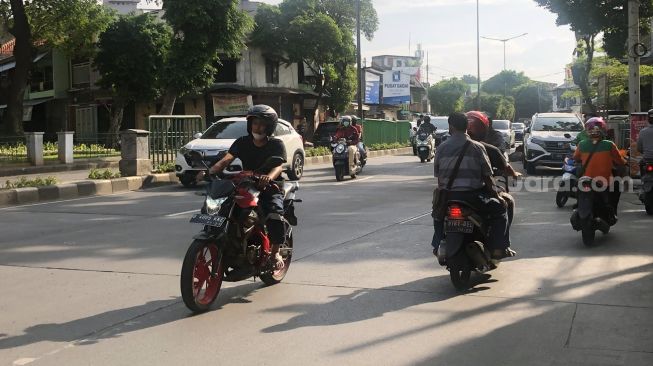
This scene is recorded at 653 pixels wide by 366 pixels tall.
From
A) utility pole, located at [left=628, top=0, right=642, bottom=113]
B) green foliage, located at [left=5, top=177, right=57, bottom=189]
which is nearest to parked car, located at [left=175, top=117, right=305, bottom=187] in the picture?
green foliage, located at [left=5, top=177, right=57, bottom=189]

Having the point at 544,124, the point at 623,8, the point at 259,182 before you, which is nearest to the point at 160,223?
the point at 259,182

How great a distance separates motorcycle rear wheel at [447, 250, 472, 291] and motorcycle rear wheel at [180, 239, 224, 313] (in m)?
1.96

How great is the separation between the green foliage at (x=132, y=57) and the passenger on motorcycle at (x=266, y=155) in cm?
2761

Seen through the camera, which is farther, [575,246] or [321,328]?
[575,246]

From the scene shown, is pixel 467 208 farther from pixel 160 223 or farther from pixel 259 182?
pixel 160 223

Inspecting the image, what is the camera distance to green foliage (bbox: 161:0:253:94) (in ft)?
88.2

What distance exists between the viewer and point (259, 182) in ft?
18.2

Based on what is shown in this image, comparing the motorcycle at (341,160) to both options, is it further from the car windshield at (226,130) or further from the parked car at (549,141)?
the parked car at (549,141)

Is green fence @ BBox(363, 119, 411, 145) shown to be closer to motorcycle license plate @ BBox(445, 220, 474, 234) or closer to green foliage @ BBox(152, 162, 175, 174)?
green foliage @ BBox(152, 162, 175, 174)

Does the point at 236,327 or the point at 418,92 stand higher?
the point at 418,92

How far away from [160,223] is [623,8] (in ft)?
66.3

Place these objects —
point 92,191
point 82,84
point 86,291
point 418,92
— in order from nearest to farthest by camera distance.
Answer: point 86,291, point 92,191, point 82,84, point 418,92

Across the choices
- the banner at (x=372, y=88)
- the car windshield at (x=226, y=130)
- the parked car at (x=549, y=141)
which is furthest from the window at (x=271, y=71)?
the car windshield at (x=226, y=130)

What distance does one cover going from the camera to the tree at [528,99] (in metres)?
99.6
